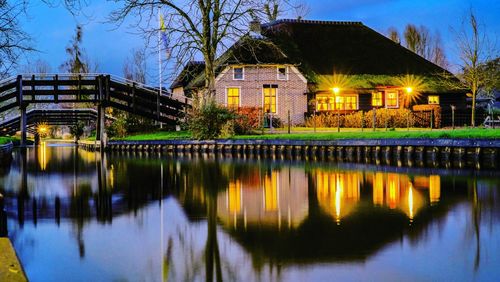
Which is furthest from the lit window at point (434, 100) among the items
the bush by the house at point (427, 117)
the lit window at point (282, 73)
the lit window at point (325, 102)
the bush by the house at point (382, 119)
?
the lit window at point (282, 73)

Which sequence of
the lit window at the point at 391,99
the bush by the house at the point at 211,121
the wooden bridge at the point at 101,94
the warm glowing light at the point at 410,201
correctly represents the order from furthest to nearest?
1. the lit window at the point at 391,99
2. the wooden bridge at the point at 101,94
3. the bush by the house at the point at 211,121
4. the warm glowing light at the point at 410,201

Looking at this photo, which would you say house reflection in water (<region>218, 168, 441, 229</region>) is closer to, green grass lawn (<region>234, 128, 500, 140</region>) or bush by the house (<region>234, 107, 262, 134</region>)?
green grass lawn (<region>234, 128, 500, 140</region>)

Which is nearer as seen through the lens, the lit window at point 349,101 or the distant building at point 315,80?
the distant building at point 315,80

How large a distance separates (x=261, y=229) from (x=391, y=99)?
38747 mm

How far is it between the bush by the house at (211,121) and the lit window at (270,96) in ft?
39.9

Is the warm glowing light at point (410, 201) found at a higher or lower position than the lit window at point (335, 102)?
lower

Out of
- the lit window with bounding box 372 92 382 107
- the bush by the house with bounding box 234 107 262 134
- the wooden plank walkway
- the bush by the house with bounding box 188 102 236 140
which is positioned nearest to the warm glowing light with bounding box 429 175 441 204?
the wooden plank walkway

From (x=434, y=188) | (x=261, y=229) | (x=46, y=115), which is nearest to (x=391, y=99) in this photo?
(x=46, y=115)

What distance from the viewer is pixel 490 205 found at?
427 inches

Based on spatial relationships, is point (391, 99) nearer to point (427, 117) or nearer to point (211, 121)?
point (427, 117)

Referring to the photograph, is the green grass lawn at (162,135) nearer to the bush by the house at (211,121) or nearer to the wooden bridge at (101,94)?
the wooden bridge at (101,94)

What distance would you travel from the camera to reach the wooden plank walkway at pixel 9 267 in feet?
16.4

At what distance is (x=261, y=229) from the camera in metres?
8.59

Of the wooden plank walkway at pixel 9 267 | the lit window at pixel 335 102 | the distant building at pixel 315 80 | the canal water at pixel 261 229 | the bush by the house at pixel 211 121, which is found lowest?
the canal water at pixel 261 229
